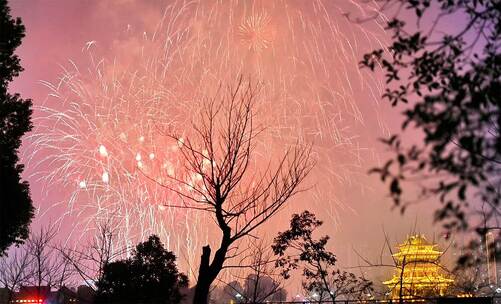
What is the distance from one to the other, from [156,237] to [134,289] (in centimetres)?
347

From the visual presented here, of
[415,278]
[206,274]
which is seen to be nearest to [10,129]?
[206,274]

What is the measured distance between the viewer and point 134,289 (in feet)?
92.3

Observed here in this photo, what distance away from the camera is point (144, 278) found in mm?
28656

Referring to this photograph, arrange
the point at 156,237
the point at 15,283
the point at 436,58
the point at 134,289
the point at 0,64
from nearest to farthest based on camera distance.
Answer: the point at 436,58 → the point at 0,64 → the point at 134,289 → the point at 156,237 → the point at 15,283

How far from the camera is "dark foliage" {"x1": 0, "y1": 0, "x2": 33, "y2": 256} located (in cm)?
1827

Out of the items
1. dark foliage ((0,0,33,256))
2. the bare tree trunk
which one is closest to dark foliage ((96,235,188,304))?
dark foliage ((0,0,33,256))

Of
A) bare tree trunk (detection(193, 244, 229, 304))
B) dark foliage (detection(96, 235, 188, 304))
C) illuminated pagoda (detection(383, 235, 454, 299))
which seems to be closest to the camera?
bare tree trunk (detection(193, 244, 229, 304))

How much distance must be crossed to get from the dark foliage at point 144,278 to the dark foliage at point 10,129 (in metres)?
9.85

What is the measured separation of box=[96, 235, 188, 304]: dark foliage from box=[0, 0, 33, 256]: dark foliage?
32.3ft

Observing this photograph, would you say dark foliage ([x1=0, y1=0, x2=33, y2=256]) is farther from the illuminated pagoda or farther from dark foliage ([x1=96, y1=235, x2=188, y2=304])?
the illuminated pagoda

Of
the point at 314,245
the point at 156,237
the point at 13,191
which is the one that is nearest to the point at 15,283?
the point at 156,237

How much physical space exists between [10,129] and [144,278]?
13116 mm

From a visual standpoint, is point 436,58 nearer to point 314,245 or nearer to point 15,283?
point 314,245

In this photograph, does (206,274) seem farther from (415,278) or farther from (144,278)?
(415,278)
